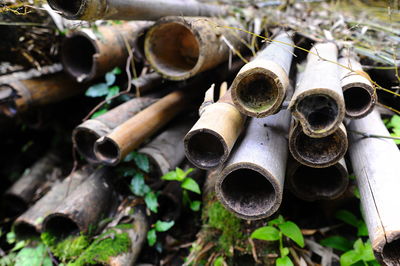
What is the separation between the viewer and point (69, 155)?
3094 mm

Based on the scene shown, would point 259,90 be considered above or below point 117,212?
above

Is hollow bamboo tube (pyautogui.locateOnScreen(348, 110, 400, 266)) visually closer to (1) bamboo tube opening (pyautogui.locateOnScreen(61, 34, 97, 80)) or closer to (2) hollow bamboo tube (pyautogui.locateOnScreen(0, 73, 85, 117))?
(1) bamboo tube opening (pyautogui.locateOnScreen(61, 34, 97, 80))

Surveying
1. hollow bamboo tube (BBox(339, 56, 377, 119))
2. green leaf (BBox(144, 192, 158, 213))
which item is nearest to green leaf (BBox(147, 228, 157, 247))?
green leaf (BBox(144, 192, 158, 213))

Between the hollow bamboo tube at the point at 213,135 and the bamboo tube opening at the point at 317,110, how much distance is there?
324 millimetres

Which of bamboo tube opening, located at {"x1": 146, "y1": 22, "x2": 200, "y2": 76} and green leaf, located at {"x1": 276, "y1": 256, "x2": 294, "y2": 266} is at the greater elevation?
bamboo tube opening, located at {"x1": 146, "y1": 22, "x2": 200, "y2": 76}

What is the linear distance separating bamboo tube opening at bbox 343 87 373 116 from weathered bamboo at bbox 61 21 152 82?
1.48 metres

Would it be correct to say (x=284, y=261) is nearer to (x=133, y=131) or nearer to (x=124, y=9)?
(x=133, y=131)

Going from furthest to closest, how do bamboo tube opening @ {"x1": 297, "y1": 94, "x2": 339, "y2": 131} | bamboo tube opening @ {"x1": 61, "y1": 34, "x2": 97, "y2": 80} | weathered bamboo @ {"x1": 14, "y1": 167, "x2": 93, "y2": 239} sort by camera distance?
bamboo tube opening @ {"x1": 61, "y1": 34, "x2": 97, "y2": 80}, weathered bamboo @ {"x1": 14, "y1": 167, "x2": 93, "y2": 239}, bamboo tube opening @ {"x1": 297, "y1": 94, "x2": 339, "y2": 131}

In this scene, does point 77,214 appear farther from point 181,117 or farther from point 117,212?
point 181,117

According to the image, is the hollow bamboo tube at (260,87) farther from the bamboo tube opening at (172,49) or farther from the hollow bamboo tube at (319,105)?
the bamboo tube opening at (172,49)

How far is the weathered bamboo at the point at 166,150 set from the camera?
Answer: 2.17 m

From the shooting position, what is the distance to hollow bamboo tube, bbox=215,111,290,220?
52.9 inches

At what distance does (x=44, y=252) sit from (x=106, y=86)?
125 centimetres

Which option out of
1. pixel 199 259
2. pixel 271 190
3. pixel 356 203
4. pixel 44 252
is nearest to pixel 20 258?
pixel 44 252
